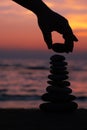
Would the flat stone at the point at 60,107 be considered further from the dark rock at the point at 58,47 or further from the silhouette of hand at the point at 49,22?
the silhouette of hand at the point at 49,22

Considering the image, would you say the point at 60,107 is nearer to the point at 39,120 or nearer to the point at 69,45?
the point at 39,120

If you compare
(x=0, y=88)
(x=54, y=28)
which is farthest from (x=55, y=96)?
(x=0, y=88)

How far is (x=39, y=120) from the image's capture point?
29.3 ft

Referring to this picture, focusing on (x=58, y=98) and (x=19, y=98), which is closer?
(x=58, y=98)

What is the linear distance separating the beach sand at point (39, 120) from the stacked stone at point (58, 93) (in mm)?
159

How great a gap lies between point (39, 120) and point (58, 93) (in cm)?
115

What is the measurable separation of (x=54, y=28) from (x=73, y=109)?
281 cm

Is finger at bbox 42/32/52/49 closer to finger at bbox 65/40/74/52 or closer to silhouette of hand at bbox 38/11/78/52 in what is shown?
silhouette of hand at bbox 38/11/78/52

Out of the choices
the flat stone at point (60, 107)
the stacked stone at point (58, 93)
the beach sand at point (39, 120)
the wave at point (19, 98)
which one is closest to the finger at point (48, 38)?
the beach sand at point (39, 120)

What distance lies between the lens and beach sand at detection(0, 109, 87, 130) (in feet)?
27.3

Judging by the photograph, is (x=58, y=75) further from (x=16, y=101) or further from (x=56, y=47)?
(x=16, y=101)

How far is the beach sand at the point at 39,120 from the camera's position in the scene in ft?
27.3

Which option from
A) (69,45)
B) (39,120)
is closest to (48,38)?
(69,45)

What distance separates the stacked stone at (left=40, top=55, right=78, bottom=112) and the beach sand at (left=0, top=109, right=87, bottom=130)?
16 cm
